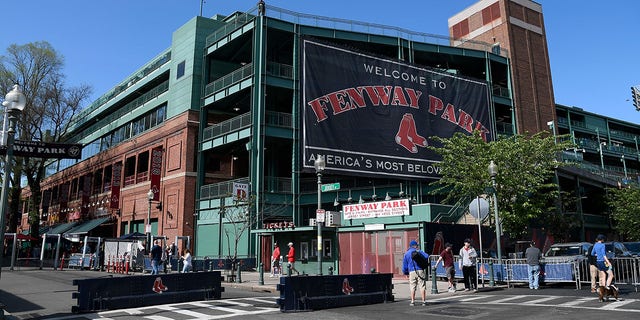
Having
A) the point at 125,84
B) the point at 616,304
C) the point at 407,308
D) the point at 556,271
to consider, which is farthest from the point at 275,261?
the point at 125,84

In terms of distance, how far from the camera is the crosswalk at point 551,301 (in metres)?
11.8

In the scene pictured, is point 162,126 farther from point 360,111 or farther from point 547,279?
point 547,279

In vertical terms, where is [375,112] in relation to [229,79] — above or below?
below

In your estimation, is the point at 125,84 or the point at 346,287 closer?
the point at 346,287

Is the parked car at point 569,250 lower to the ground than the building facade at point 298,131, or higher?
lower

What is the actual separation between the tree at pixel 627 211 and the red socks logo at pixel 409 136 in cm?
1636

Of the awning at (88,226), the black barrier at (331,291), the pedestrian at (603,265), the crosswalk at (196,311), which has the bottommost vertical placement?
the crosswalk at (196,311)

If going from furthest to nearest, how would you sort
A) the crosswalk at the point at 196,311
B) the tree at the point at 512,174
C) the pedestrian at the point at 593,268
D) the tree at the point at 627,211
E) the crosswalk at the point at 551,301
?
the tree at the point at 627,211, the tree at the point at 512,174, the pedestrian at the point at 593,268, the crosswalk at the point at 551,301, the crosswalk at the point at 196,311

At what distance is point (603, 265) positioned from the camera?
13.2 meters

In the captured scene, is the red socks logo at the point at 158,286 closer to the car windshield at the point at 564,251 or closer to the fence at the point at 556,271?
the fence at the point at 556,271

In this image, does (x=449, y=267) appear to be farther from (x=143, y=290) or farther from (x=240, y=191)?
(x=240, y=191)

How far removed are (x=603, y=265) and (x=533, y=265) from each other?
387 centimetres

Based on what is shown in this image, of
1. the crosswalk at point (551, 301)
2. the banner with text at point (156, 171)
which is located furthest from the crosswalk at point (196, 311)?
the banner with text at point (156, 171)

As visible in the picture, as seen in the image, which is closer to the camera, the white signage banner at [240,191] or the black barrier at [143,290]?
the black barrier at [143,290]
